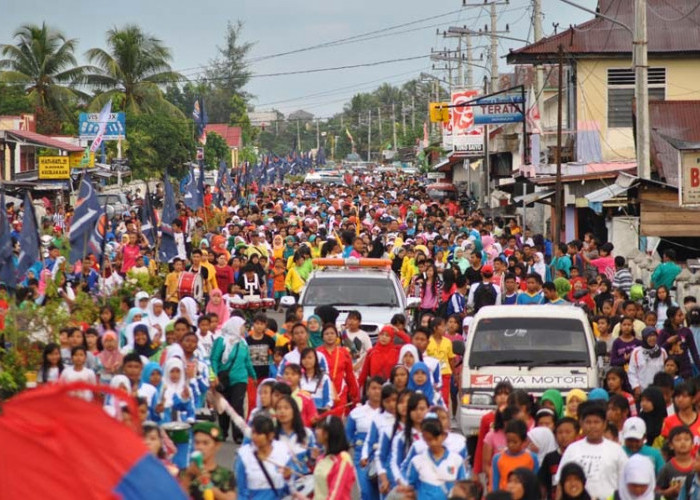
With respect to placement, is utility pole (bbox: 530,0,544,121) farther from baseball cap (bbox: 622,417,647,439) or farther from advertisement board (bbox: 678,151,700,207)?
baseball cap (bbox: 622,417,647,439)

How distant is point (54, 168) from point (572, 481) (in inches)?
1655

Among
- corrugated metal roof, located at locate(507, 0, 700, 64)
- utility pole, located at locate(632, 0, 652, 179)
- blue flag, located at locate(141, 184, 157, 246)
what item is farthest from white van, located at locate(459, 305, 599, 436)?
corrugated metal roof, located at locate(507, 0, 700, 64)

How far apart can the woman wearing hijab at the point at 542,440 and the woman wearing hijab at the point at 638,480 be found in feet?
3.65

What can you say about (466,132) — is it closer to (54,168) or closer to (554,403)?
(54,168)

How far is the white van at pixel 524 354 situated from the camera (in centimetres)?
1543

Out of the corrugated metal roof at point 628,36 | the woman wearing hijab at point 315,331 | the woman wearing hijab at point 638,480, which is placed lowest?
the woman wearing hijab at point 638,480

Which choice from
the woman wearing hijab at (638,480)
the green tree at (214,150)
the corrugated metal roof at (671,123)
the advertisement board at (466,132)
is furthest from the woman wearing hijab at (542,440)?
the green tree at (214,150)

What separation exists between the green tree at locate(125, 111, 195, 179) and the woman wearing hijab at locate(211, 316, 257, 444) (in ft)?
194

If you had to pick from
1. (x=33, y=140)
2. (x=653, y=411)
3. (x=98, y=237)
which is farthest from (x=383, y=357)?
(x=33, y=140)

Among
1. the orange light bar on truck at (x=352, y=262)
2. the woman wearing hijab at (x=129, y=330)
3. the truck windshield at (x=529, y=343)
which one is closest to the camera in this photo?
the truck windshield at (x=529, y=343)

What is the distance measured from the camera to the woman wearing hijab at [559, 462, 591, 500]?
10.1m

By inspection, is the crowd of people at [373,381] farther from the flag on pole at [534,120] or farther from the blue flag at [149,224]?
the flag on pole at [534,120]

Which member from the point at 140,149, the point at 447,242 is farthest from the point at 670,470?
the point at 140,149

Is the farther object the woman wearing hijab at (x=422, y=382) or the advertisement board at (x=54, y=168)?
the advertisement board at (x=54, y=168)
